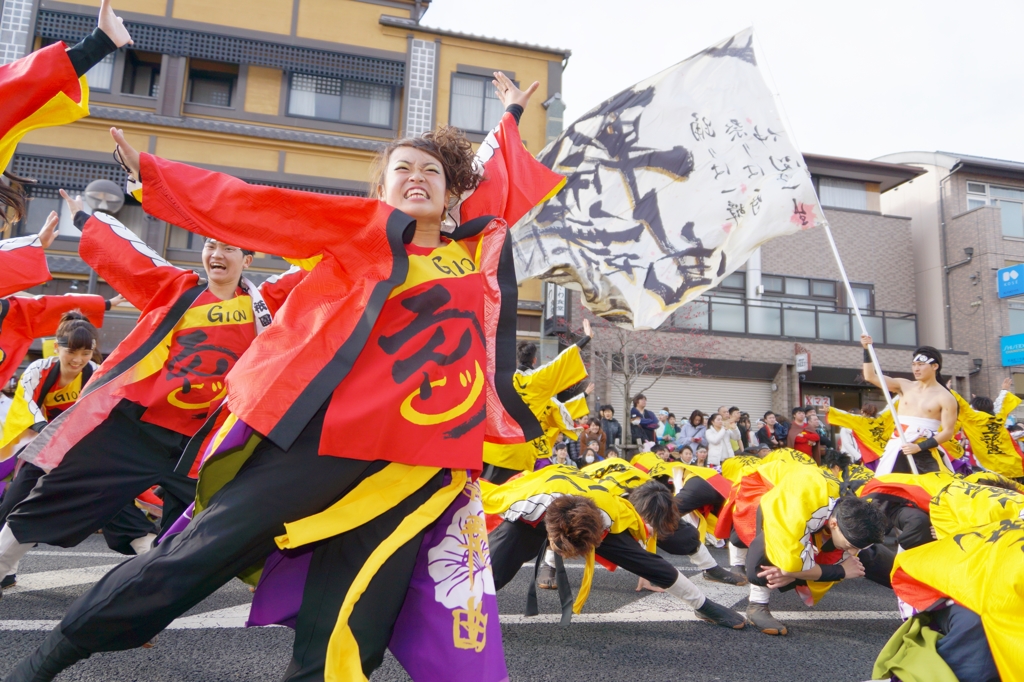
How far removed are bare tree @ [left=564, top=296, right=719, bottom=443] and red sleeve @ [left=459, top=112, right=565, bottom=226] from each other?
11.9 m

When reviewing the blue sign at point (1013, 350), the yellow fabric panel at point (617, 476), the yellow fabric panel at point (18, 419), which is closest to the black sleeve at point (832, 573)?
the yellow fabric panel at point (617, 476)

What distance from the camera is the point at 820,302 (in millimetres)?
19359

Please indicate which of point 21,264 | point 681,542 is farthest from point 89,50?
point 681,542

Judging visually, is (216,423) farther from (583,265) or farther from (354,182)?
(354,182)

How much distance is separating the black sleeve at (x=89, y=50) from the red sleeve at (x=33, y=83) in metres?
0.02

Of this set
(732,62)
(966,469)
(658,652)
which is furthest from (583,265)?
(966,469)

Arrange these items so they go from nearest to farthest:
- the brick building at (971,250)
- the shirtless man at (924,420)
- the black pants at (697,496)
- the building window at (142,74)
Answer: the black pants at (697,496) < the shirtless man at (924,420) < the building window at (142,74) < the brick building at (971,250)

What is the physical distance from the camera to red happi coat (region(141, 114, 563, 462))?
173 cm

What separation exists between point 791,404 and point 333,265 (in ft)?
55.3

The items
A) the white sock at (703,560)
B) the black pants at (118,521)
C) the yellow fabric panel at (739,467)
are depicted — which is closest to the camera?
the black pants at (118,521)

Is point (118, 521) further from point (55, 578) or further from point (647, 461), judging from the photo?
point (647, 461)

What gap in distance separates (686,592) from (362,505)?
2.49 metres

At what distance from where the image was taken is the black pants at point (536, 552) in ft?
11.1

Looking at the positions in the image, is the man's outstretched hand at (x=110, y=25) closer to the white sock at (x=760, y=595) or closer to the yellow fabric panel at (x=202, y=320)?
the yellow fabric panel at (x=202, y=320)
